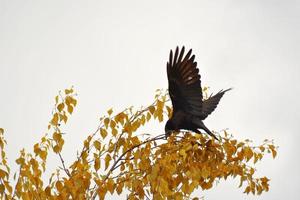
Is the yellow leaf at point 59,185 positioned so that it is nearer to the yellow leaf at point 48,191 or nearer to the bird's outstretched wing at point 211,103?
the yellow leaf at point 48,191

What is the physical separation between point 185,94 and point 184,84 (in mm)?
121

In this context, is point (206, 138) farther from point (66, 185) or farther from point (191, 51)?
point (66, 185)

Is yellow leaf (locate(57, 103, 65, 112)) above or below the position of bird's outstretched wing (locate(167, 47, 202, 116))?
below

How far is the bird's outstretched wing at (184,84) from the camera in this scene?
5.79m

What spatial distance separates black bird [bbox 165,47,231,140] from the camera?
5805 millimetres

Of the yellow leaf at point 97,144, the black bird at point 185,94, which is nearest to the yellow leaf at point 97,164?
the yellow leaf at point 97,144

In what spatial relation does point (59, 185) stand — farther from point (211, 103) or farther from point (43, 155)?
point (211, 103)

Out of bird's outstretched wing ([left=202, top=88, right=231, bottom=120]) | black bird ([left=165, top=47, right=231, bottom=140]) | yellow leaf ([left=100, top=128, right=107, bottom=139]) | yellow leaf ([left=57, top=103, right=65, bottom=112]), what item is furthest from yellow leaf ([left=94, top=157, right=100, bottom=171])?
bird's outstretched wing ([left=202, top=88, right=231, bottom=120])

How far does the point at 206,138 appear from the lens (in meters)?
5.20

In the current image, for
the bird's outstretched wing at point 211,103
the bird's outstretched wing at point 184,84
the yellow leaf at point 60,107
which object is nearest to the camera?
the yellow leaf at point 60,107

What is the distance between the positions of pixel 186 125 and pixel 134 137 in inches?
38.6

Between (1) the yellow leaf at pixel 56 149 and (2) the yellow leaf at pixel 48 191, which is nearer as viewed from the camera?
(2) the yellow leaf at pixel 48 191

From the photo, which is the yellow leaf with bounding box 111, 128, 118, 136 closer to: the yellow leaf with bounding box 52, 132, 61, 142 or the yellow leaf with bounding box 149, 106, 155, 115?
the yellow leaf with bounding box 149, 106, 155, 115

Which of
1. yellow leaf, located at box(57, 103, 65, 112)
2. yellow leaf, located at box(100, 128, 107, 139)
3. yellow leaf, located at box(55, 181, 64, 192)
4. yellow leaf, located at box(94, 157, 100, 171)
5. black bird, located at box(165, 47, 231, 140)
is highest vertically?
black bird, located at box(165, 47, 231, 140)
